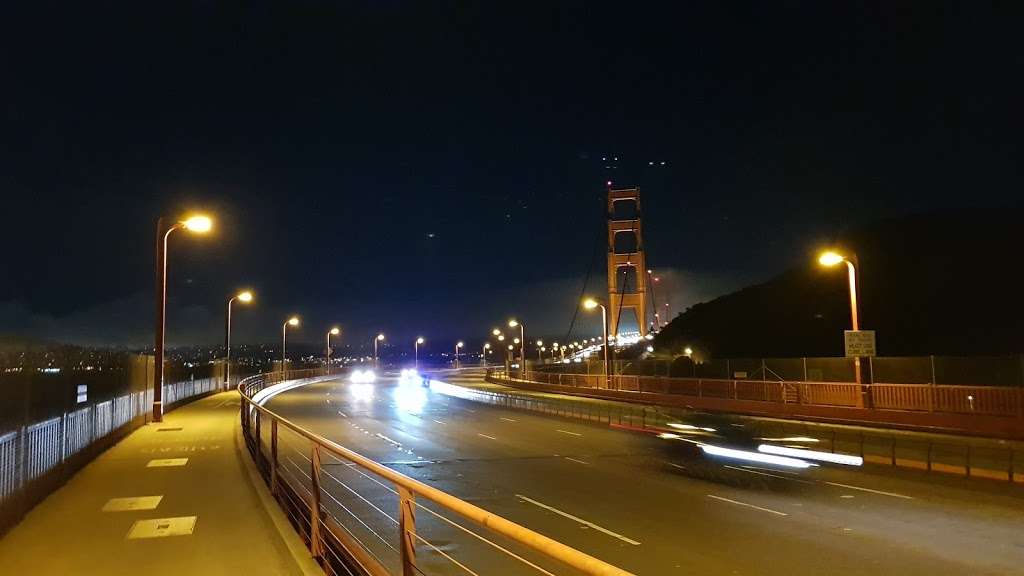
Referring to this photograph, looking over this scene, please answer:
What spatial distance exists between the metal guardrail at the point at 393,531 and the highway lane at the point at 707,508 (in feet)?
0.60

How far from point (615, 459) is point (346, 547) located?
1540 centimetres

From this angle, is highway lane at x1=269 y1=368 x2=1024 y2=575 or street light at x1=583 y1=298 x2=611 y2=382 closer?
highway lane at x1=269 y1=368 x2=1024 y2=575

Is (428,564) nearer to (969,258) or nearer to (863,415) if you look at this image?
(863,415)

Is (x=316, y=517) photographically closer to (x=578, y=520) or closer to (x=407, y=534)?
(x=407, y=534)

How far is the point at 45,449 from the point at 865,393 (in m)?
27.2

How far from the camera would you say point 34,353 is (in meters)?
17.2

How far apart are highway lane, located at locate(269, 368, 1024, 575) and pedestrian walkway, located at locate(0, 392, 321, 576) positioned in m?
2.15

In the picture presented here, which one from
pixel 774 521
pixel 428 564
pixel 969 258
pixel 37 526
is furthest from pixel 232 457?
pixel 969 258

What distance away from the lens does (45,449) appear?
42.0ft

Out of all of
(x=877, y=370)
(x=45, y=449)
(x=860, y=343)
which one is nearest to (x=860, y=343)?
(x=860, y=343)

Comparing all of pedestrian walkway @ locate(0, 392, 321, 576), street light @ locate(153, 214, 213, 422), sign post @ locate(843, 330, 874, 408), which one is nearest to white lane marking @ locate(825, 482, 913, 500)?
pedestrian walkway @ locate(0, 392, 321, 576)

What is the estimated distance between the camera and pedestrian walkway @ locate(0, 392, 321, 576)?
874cm

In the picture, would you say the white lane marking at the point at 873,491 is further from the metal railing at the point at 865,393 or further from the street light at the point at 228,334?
the street light at the point at 228,334

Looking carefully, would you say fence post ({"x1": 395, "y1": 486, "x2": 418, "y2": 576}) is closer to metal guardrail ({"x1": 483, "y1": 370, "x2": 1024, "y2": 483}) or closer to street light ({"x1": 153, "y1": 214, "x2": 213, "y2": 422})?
metal guardrail ({"x1": 483, "y1": 370, "x2": 1024, "y2": 483})
